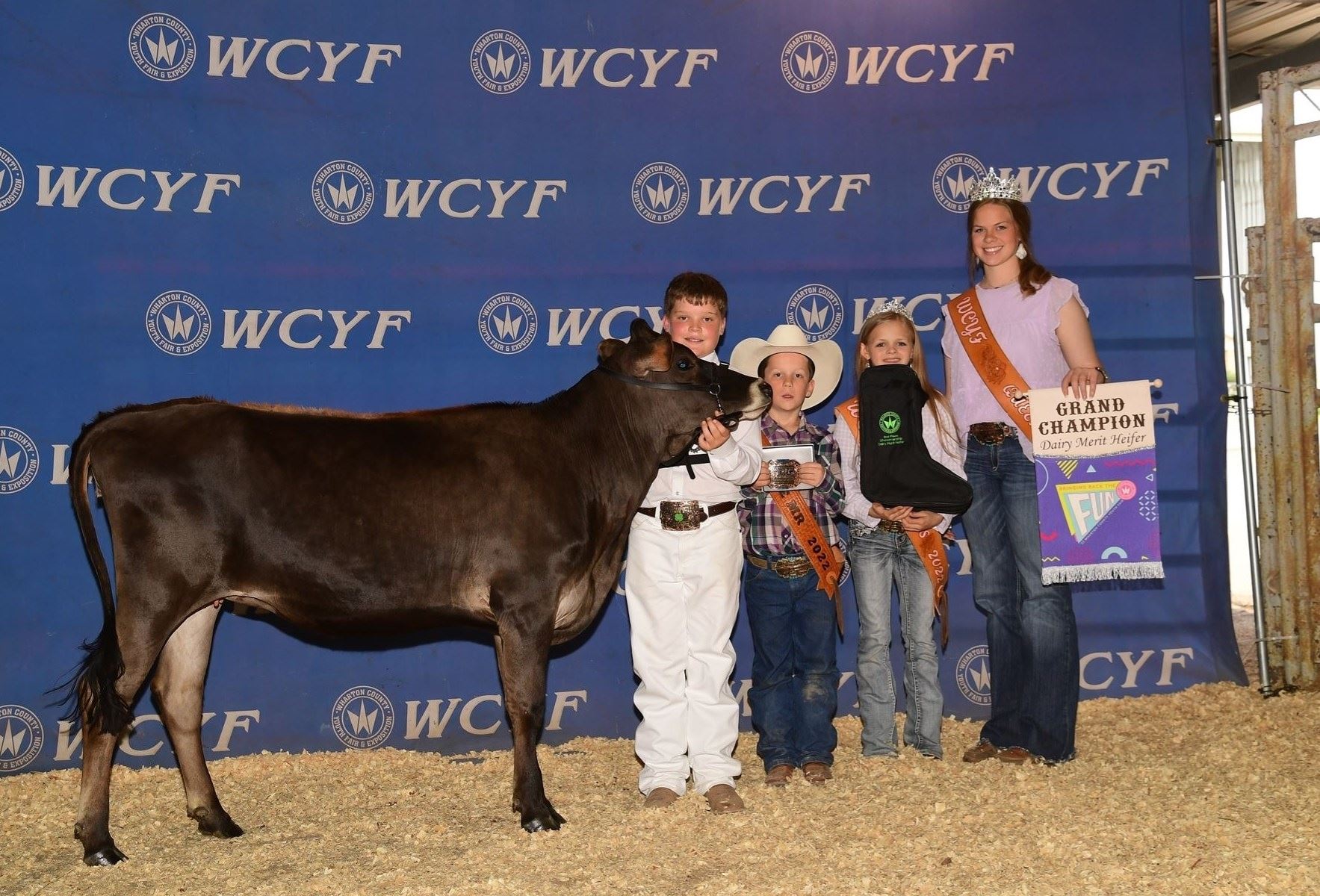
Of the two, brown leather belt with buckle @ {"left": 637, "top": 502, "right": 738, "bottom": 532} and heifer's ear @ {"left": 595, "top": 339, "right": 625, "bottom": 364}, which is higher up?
heifer's ear @ {"left": 595, "top": 339, "right": 625, "bottom": 364}

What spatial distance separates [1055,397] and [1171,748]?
1892mm

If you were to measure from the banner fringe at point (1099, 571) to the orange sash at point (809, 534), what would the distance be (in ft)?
3.08

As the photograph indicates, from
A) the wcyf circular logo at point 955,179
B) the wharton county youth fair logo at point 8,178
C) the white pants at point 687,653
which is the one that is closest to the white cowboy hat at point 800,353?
the white pants at point 687,653

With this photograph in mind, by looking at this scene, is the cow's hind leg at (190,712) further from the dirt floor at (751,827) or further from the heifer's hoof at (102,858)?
the heifer's hoof at (102,858)

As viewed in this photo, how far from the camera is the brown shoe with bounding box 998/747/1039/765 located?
5059 millimetres

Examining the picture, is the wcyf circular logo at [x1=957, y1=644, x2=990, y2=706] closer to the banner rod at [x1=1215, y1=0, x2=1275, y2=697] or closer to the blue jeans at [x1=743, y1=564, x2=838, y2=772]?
the blue jeans at [x1=743, y1=564, x2=838, y2=772]

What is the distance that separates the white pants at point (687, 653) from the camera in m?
4.66

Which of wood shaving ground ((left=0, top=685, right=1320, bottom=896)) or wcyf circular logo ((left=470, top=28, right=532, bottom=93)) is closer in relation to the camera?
wood shaving ground ((left=0, top=685, right=1320, bottom=896))

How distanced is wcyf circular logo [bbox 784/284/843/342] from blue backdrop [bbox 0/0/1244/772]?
0.8 inches

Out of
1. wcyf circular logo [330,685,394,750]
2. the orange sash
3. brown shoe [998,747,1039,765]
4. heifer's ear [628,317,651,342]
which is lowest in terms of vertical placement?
brown shoe [998,747,1039,765]

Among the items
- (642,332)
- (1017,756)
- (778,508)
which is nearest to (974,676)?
(1017,756)

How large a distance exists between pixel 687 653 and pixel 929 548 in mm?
1256

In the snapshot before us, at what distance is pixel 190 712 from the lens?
14.8ft

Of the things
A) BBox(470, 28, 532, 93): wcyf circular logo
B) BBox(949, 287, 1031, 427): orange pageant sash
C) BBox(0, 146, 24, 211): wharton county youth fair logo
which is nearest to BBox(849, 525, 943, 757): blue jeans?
BBox(949, 287, 1031, 427): orange pageant sash
